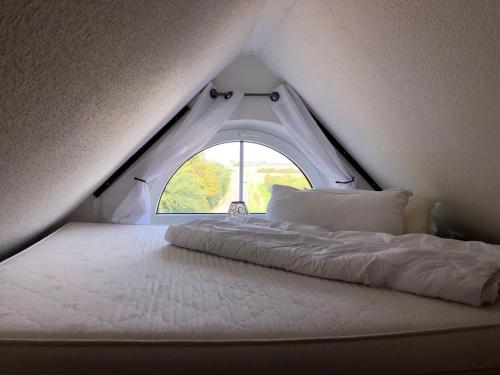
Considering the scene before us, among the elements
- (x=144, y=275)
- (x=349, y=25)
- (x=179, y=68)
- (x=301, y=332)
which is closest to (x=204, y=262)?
(x=144, y=275)

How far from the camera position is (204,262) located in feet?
5.22

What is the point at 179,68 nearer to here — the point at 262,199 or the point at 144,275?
the point at 144,275

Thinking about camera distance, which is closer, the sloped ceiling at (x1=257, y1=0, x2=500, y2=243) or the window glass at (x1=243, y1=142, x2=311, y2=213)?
the sloped ceiling at (x1=257, y1=0, x2=500, y2=243)

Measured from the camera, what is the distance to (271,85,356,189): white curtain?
2898mm

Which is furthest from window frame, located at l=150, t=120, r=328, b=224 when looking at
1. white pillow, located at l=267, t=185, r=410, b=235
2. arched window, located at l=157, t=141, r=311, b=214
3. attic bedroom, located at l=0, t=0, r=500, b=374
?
white pillow, located at l=267, t=185, r=410, b=235

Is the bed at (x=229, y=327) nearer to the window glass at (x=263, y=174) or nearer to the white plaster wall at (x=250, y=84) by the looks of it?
the white plaster wall at (x=250, y=84)

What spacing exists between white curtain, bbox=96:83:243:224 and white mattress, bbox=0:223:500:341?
1.11m

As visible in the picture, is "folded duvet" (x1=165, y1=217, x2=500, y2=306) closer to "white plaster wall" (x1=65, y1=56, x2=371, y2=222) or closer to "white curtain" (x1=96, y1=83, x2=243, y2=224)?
"white curtain" (x1=96, y1=83, x2=243, y2=224)

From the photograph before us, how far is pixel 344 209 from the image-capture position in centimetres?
216

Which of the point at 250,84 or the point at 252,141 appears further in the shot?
the point at 252,141

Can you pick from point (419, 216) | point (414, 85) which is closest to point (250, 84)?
point (414, 85)

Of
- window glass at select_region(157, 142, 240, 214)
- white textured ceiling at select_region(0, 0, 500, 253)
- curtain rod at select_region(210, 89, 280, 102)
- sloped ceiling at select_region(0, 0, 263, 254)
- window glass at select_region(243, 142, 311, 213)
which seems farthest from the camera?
window glass at select_region(243, 142, 311, 213)

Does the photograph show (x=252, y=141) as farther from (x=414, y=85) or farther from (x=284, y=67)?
(x=414, y=85)

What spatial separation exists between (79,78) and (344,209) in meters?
1.63
